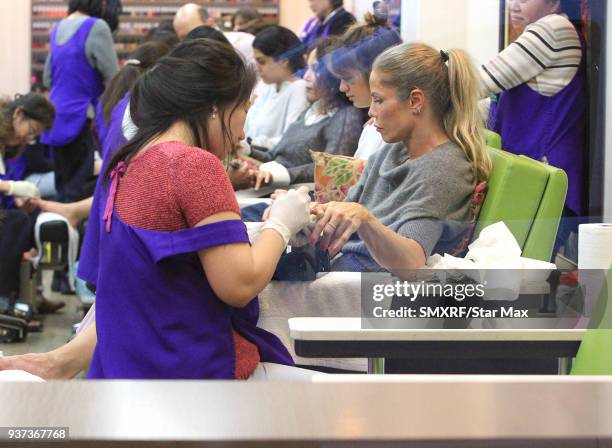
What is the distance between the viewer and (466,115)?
197 centimetres

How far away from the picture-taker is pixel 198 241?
1.72 meters

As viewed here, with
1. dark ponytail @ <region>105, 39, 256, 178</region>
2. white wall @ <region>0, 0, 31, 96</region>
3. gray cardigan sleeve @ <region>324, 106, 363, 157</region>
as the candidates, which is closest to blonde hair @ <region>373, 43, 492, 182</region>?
gray cardigan sleeve @ <region>324, 106, 363, 157</region>

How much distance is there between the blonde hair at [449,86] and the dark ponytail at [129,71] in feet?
3.18

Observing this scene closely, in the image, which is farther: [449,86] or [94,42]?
[94,42]

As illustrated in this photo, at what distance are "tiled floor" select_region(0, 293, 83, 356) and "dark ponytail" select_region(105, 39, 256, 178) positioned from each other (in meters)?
0.34

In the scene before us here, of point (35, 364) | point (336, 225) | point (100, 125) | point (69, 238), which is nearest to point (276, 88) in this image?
point (100, 125)

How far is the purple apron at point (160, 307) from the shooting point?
1.74m

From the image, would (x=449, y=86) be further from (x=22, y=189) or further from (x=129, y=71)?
(x=129, y=71)

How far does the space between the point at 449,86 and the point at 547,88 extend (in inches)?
6.9

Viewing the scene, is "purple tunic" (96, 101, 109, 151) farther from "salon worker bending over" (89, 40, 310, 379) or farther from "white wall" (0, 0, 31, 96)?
"salon worker bending over" (89, 40, 310, 379)

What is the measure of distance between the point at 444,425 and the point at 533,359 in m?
0.30

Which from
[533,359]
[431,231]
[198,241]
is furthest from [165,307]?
[533,359]

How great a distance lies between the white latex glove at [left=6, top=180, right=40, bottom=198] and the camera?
7.28 ft

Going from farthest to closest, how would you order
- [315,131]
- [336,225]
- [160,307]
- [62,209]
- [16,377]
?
[62,209] < [315,131] < [336,225] < [160,307] < [16,377]
